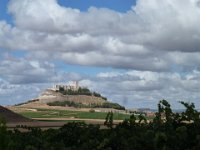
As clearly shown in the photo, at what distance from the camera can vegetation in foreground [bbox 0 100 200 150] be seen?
538 cm

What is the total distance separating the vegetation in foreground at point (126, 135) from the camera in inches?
212

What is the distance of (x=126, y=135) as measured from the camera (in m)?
6.10

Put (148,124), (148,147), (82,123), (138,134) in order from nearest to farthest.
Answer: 1. (148,147)
2. (138,134)
3. (148,124)
4. (82,123)

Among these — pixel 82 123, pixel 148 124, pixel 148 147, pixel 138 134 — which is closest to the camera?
pixel 148 147

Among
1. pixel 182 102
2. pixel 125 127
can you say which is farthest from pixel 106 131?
pixel 182 102

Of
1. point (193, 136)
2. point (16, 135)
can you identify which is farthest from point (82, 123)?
point (193, 136)

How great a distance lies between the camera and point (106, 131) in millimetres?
6680

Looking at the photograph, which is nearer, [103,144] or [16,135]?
[103,144]

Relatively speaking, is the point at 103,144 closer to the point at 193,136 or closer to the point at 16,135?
the point at 193,136

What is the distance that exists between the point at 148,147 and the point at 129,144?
8.9 inches

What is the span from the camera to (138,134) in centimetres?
600

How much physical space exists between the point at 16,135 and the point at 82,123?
102cm

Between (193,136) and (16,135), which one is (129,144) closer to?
(193,136)

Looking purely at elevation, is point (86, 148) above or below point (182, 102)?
below
